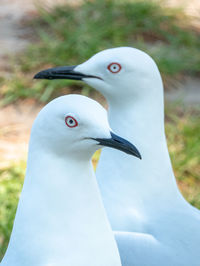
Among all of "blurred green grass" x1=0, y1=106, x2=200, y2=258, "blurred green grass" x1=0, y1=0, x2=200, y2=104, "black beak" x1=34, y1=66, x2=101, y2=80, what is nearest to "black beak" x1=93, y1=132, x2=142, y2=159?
"black beak" x1=34, y1=66, x2=101, y2=80

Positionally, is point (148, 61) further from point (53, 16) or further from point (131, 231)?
point (53, 16)

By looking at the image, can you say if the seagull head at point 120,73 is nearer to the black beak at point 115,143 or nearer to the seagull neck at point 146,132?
the seagull neck at point 146,132

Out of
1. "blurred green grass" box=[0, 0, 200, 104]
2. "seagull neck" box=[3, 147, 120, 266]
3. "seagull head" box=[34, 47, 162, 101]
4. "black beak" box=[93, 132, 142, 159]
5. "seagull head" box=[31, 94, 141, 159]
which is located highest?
"blurred green grass" box=[0, 0, 200, 104]

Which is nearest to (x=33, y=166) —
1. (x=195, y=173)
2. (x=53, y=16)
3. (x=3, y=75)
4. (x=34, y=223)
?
(x=34, y=223)

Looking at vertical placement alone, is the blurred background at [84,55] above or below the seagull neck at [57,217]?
above

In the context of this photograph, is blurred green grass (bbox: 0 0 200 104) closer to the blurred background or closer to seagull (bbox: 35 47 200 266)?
the blurred background

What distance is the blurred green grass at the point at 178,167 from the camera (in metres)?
3.06

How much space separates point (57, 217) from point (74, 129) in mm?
265

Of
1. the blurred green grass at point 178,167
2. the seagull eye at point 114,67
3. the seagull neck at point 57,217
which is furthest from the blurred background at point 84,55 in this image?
the seagull neck at point 57,217

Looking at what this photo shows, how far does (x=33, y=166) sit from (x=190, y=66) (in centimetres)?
321

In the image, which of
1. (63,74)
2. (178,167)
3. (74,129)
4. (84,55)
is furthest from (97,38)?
(74,129)

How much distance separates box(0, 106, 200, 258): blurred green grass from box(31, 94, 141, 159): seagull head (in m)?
1.13

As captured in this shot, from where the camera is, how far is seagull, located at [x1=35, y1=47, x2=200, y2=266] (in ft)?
7.52

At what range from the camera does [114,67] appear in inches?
91.4
